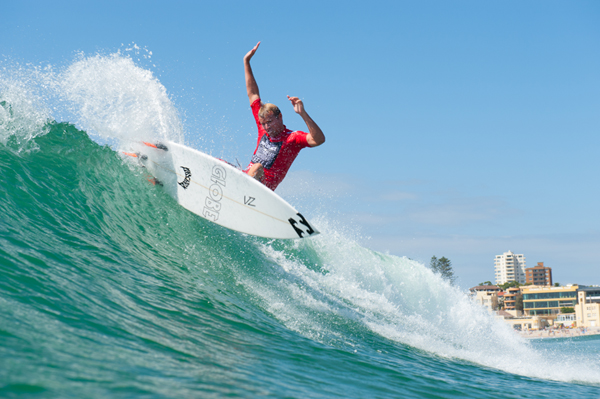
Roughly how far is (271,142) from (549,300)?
268ft

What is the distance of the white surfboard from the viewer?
619 cm

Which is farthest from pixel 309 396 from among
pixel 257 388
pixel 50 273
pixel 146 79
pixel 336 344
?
pixel 146 79

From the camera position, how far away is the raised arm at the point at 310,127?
5645mm

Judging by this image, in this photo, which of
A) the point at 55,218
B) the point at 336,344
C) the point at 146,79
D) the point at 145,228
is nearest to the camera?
the point at 336,344

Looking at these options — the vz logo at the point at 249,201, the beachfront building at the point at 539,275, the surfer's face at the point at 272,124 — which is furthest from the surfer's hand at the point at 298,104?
the beachfront building at the point at 539,275

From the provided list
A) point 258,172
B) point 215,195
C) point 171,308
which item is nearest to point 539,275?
point 258,172

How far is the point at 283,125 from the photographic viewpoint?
21.4 ft

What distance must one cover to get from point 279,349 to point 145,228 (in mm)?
3429

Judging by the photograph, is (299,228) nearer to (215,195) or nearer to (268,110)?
(215,195)

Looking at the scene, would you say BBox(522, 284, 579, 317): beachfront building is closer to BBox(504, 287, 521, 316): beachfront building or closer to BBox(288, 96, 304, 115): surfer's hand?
BBox(504, 287, 521, 316): beachfront building

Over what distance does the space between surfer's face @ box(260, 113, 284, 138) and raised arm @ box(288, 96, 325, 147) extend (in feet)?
1.52

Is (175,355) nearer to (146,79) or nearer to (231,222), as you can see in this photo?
(231,222)

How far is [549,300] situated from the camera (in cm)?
7525

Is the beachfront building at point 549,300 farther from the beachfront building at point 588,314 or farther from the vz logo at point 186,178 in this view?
the vz logo at point 186,178
